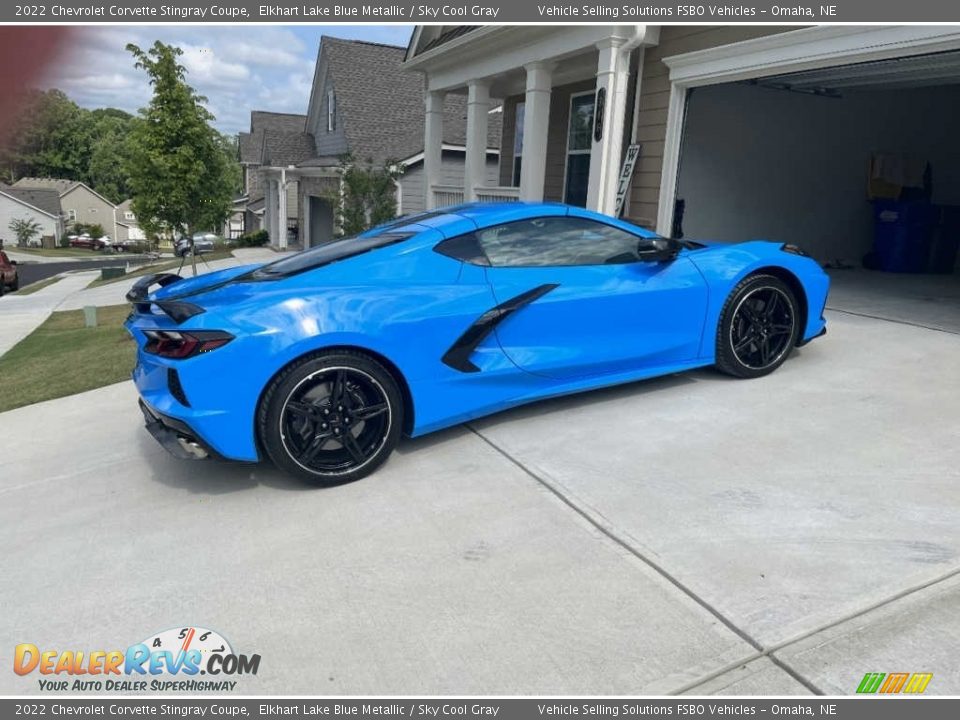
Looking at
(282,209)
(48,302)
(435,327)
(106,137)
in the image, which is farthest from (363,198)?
(282,209)

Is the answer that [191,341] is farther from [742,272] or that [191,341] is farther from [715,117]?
[715,117]

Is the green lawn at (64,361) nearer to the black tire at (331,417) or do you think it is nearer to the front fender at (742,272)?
the black tire at (331,417)

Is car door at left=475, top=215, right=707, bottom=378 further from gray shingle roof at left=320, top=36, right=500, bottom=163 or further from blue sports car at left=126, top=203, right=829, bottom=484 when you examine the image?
gray shingle roof at left=320, top=36, right=500, bottom=163

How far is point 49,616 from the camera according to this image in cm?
283

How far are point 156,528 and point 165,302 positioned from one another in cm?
112

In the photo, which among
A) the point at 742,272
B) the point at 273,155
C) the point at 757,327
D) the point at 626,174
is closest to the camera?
the point at 742,272

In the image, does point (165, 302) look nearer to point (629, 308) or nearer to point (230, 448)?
point (230, 448)

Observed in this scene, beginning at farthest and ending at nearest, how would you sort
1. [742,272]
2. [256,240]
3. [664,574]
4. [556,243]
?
1. [256,240]
2. [742,272]
3. [556,243]
4. [664,574]

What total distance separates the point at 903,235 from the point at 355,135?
15.2m

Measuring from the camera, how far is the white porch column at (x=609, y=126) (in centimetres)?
836

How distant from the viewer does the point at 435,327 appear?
3.95 meters

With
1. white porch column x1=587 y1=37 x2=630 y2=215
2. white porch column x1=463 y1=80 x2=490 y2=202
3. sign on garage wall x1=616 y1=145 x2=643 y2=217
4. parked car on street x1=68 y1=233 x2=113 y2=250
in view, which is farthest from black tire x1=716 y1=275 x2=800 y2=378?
parked car on street x1=68 y1=233 x2=113 y2=250

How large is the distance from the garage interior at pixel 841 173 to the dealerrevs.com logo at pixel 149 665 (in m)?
7.99

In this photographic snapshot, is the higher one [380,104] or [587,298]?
[380,104]
